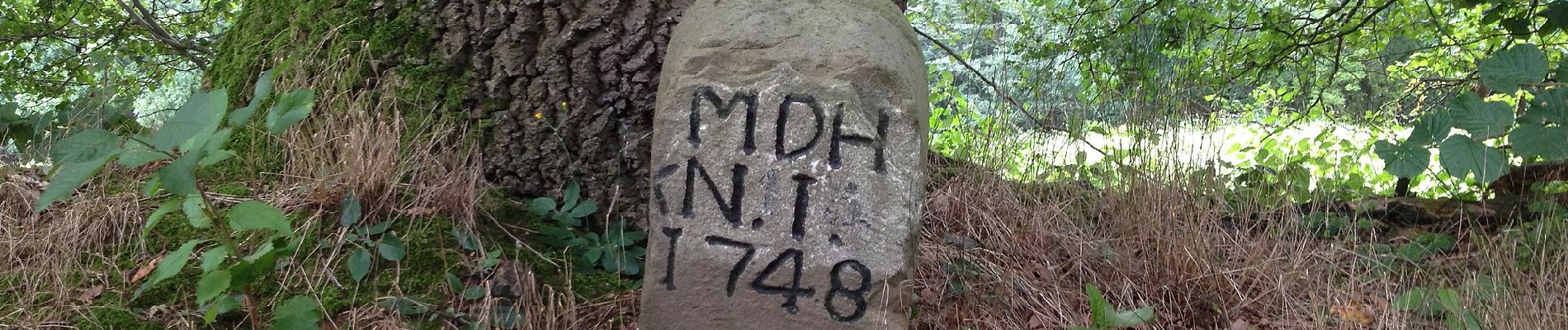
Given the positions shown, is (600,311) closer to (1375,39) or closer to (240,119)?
(240,119)

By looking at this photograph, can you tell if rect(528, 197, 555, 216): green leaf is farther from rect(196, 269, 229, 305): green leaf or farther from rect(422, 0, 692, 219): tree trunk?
rect(196, 269, 229, 305): green leaf

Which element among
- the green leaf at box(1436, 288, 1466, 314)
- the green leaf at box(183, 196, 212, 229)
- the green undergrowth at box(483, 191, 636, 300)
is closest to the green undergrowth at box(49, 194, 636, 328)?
the green undergrowth at box(483, 191, 636, 300)

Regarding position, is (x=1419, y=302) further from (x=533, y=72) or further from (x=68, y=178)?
(x=68, y=178)

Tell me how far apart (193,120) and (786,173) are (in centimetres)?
104

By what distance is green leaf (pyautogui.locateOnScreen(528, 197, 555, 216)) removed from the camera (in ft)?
8.17

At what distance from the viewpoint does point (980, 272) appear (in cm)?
257

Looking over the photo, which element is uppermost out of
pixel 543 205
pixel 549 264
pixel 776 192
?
pixel 776 192

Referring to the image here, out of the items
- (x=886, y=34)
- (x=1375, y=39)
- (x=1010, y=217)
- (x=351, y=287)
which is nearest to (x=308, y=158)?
(x=351, y=287)

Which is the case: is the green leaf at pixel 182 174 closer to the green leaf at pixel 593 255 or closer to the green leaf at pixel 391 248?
the green leaf at pixel 391 248

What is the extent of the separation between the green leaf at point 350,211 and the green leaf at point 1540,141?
98.0 inches

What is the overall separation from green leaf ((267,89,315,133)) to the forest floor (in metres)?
0.62

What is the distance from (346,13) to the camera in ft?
8.44

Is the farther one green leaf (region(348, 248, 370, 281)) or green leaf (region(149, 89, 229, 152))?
green leaf (region(348, 248, 370, 281))

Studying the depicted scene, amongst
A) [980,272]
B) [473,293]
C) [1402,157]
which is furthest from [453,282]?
[1402,157]
